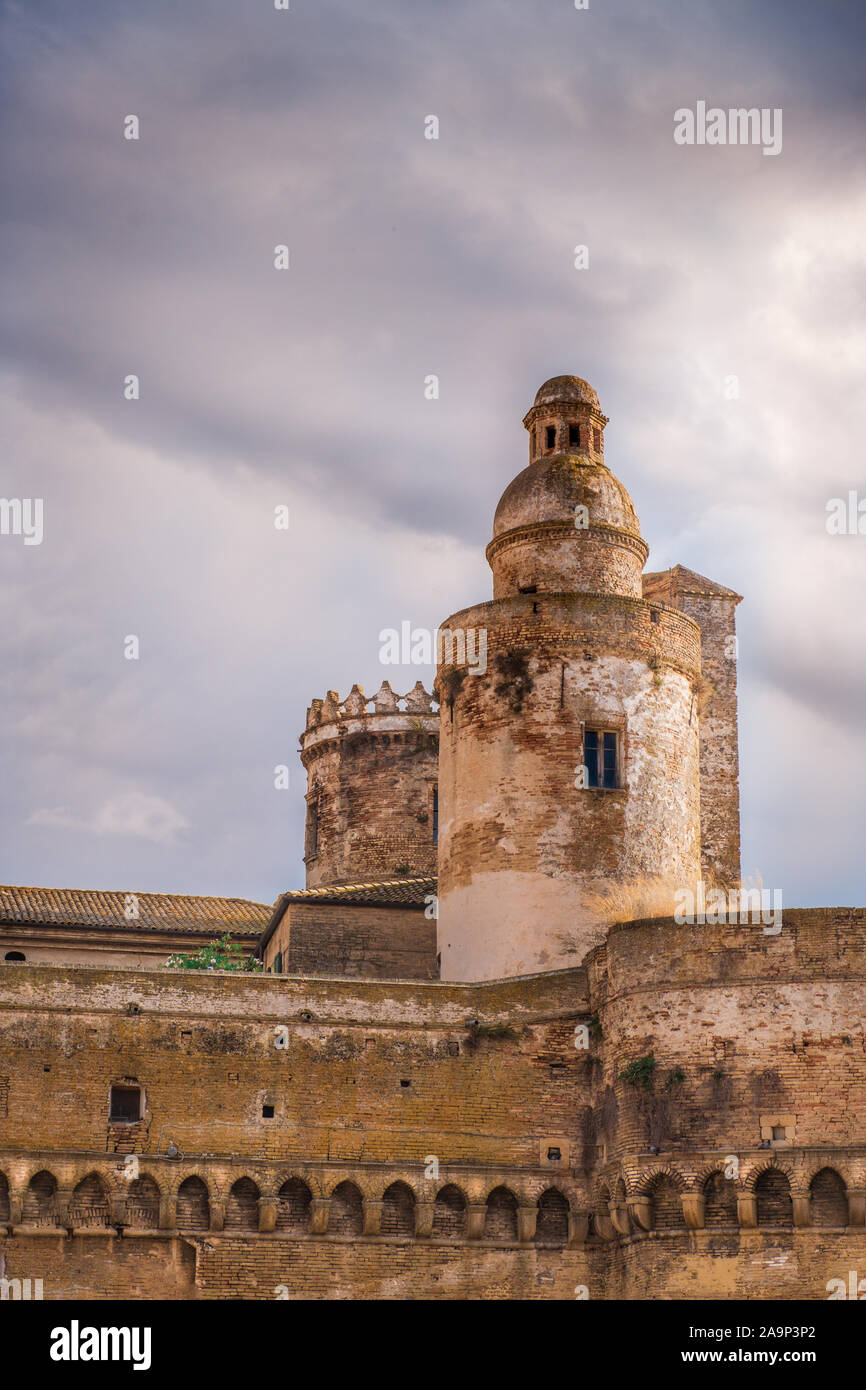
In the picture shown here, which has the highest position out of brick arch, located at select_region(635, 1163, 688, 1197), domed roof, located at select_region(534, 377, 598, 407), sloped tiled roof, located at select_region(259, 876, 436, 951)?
domed roof, located at select_region(534, 377, 598, 407)

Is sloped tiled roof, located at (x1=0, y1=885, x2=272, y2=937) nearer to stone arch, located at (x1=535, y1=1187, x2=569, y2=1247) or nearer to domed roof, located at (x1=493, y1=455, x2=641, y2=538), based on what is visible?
domed roof, located at (x1=493, y1=455, x2=641, y2=538)

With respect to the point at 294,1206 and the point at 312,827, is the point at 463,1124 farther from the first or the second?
the point at 312,827

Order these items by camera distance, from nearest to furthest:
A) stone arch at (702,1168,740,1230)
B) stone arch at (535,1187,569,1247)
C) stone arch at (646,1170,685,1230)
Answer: stone arch at (702,1168,740,1230), stone arch at (646,1170,685,1230), stone arch at (535,1187,569,1247)

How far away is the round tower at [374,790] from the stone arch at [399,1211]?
1814 centimetres

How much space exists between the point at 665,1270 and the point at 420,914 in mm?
14749

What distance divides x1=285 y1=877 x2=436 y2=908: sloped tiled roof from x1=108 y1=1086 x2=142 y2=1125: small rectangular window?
12063 mm

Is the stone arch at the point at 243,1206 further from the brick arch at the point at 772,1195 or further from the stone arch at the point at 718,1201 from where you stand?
the brick arch at the point at 772,1195

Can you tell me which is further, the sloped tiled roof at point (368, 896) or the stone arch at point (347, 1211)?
the sloped tiled roof at point (368, 896)

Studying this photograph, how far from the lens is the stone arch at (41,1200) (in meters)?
36.2

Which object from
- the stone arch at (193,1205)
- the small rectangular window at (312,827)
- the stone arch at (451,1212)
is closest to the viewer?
the stone arch at (193,1205)

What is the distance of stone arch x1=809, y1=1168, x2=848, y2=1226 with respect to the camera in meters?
35.7

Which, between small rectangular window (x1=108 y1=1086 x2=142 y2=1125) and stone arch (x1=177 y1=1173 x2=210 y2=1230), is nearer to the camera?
stone arch (x1=177 y1=1173 x2=210 y2=1230)

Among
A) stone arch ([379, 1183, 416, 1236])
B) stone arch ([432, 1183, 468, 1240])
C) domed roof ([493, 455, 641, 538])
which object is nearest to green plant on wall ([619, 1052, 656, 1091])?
stone arch ([432, 1183, 468, 1240])

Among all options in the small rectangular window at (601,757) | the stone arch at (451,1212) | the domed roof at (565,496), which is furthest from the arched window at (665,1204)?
the domed roof at (565,496)
